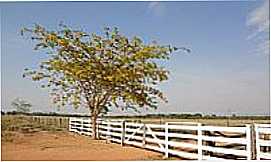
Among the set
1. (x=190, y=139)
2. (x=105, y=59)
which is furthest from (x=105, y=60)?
(x=190, y=139)

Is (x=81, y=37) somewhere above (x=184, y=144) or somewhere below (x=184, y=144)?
above

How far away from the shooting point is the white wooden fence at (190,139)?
6355 mm

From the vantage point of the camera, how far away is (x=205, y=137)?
6984mm

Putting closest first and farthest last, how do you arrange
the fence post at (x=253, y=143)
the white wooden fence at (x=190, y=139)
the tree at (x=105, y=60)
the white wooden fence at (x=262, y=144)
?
the white wooden fence at (x=262, y=144) → the fence post at (x=253, y=143) → the white wooden fence at (x=190, y=139) → the tree at (x=105, y=60)

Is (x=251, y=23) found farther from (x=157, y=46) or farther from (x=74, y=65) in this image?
(x=74, y=65)

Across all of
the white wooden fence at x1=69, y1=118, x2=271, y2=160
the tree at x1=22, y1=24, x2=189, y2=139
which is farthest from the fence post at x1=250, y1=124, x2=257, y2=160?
the tree at x1=22, y1=24, x2=189, y2=139

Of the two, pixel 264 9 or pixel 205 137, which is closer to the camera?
pixel 205 137

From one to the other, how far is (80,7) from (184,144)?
15.5 feet

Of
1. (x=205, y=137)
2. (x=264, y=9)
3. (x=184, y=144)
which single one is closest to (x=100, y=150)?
(x=184, y=144)

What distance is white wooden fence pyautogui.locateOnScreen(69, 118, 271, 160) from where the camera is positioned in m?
6.36

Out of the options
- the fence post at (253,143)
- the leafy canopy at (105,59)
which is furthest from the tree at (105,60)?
the fence post at (253,143)

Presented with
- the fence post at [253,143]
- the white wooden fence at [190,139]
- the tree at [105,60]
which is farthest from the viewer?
the tree at [105,60]

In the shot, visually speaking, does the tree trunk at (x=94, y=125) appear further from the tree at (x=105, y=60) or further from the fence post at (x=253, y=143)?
the fence post at (x=253, y=143)

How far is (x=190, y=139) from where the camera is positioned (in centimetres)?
768
